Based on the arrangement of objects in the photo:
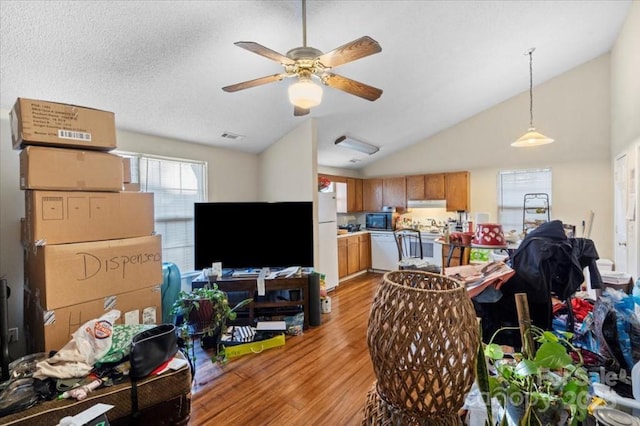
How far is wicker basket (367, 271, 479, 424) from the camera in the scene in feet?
2.40

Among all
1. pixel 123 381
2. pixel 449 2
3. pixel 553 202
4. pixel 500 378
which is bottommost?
pixel 123 381

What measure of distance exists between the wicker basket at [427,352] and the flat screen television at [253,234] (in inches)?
103

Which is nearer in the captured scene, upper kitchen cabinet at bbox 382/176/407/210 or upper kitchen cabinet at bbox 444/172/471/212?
→ upper kitchen cabinet at bbox 444/172/471/212

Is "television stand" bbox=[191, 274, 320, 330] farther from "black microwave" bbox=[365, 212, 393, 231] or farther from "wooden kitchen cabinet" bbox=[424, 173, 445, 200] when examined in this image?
"wooden kitchen cabinet" bbox=[424, 173, 445, 200]

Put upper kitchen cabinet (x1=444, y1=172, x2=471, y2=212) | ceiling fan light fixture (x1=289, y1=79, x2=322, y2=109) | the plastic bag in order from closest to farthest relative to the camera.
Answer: the plastic bag
ceiling fan light fixture (x1=289, y1=79, x2=322, y2=109)
upper kitchen cabinet (x1=444, y1=172, x2=471, y2=212)

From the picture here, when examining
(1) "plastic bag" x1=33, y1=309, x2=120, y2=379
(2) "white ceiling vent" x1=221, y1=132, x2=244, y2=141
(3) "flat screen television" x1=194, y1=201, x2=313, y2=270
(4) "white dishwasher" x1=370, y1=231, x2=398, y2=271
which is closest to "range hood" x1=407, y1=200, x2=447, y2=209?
(4) "white dishwasher" x1=370, y1=231, x2=398, y2=271

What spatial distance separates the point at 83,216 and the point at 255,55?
5.81 ft

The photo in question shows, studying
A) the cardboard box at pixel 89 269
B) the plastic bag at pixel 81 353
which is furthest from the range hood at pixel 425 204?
the plastic bag at pixel 81 353

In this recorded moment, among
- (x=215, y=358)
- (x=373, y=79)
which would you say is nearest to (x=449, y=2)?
(x=373, y=79)

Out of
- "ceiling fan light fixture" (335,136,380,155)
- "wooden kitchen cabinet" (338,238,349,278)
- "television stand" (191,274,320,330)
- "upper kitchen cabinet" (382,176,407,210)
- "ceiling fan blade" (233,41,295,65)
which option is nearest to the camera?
"ceiling fan blade" (233,41,295,65)

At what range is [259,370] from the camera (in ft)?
8.16

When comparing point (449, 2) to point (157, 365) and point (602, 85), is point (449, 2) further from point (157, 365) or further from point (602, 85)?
point (602, 85)

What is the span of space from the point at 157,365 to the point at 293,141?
3.10 m

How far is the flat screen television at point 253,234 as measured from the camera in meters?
3.23
